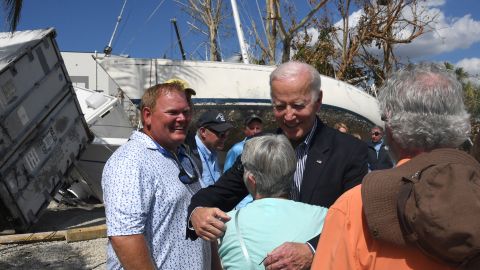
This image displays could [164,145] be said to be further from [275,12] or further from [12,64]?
[275,12]

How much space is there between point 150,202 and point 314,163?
0.80m

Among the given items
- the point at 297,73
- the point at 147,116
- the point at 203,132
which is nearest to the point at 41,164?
the point at 203,132

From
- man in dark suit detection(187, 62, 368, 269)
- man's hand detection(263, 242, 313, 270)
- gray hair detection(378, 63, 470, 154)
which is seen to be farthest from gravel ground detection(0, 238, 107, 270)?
gray hair detection(378, 63, 470, 154)

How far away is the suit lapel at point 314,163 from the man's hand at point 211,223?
441 millimetres

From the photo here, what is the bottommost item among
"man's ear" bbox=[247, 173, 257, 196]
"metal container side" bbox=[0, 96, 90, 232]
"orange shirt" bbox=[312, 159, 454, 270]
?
"metal container side" bbox=[0, 96, 90, 232]

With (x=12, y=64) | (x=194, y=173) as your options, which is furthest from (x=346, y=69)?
(x=194, y=173)

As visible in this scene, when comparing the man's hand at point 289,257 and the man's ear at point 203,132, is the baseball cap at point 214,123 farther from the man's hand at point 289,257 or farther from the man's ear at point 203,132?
the man's hand at point 289,257

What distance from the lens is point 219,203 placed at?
243 cm

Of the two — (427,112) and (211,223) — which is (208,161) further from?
(427,112)

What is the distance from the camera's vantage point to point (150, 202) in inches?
89.7

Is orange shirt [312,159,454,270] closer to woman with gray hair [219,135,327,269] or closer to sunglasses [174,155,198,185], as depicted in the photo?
woman with gray hair [219,135,327,269]

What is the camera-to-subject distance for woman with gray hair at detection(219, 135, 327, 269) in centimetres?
190

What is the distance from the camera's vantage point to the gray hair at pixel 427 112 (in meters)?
1.39

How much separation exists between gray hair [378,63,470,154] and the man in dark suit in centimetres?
79
